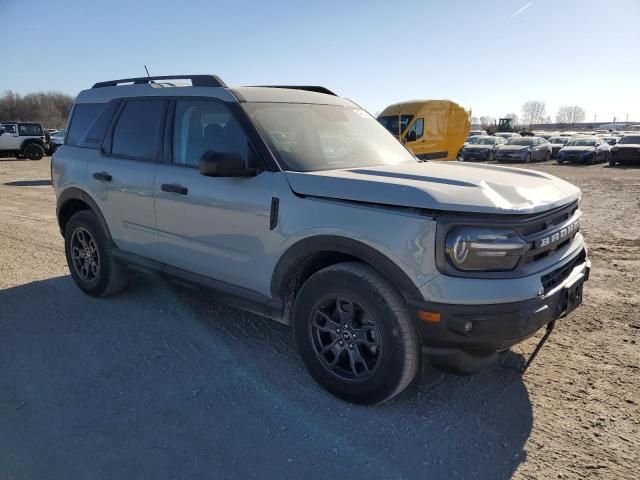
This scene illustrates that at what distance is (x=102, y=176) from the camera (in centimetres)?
438

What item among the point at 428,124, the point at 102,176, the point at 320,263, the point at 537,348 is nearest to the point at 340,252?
the point at 320,263

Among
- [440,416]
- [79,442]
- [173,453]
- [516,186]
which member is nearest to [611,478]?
[440,416]

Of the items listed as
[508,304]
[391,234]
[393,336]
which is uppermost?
[391,234]

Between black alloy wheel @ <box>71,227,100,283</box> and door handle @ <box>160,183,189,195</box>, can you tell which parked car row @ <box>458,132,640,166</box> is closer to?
black alloy wheel @ <box>71,227,100,283</box>

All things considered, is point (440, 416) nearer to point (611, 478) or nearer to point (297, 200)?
point (611, 478)

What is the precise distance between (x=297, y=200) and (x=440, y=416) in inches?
60.2

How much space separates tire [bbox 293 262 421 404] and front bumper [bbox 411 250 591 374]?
0.46 ft

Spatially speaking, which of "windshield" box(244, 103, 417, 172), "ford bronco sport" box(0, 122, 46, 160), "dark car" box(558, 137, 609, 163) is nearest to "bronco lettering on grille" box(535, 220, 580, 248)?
"windshield" box(244, 103, 417, 172)

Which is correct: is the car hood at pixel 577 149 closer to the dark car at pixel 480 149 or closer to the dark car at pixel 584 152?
the dark car at pixel 584 152

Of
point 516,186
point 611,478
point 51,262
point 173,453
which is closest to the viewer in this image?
point 611,478

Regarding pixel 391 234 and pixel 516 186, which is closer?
pixel 391 234

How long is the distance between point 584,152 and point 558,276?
88.9 ft

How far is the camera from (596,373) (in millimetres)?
3334

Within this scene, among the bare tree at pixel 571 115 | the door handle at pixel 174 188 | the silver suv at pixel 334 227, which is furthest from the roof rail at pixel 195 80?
the bare tree at pixel 571 115
